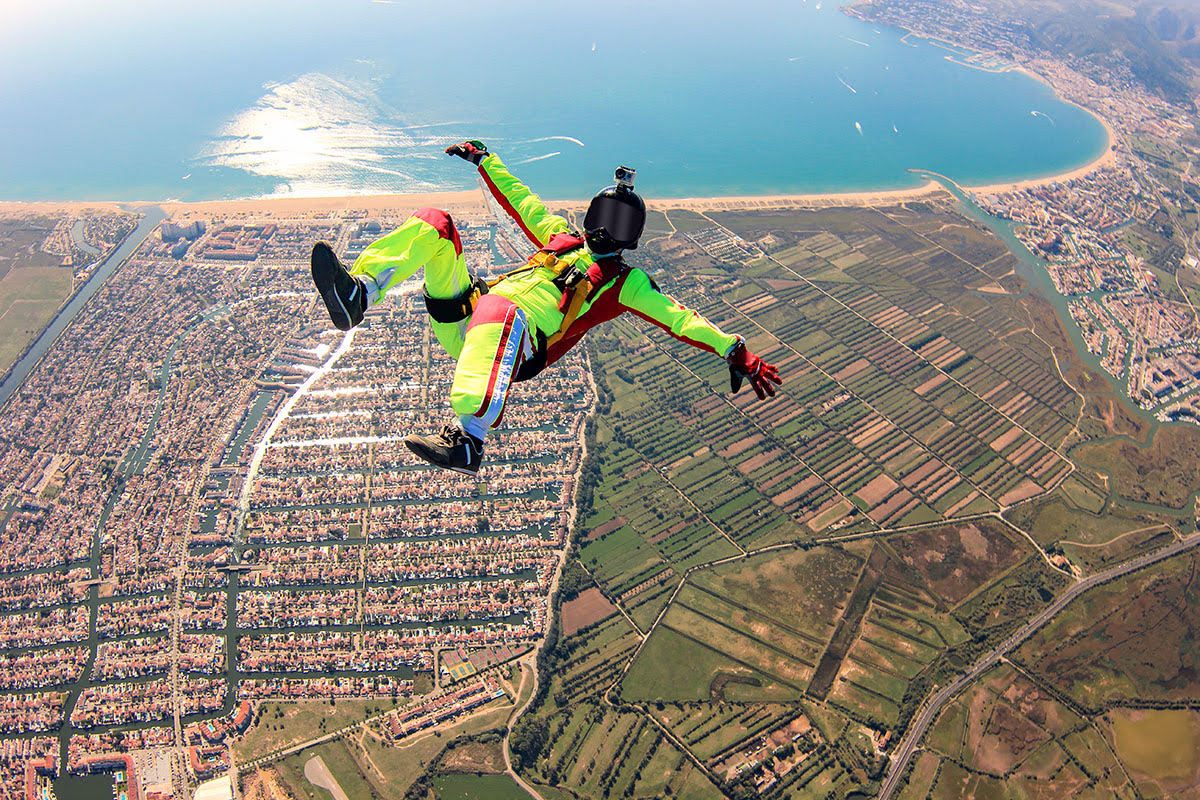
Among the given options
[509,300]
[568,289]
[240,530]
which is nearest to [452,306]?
[509,300]

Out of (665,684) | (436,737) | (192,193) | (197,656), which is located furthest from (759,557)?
(192,193)

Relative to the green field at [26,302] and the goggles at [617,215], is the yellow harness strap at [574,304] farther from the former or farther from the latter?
the green field at [26,302]

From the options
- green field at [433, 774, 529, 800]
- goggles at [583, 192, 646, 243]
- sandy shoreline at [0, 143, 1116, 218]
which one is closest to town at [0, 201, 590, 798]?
green field at [433, 774, 529, 800]

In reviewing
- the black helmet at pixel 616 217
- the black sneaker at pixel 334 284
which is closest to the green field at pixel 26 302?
the black sneaker at pixel 334 284

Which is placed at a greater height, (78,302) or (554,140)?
(554,140)

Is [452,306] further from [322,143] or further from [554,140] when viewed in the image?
[322,143]

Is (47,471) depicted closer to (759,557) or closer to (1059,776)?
(759,557)

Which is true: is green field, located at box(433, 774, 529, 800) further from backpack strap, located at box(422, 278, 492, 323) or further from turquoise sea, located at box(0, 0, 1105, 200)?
turquoise sea, located at box(0, 0, 1105, 200)
